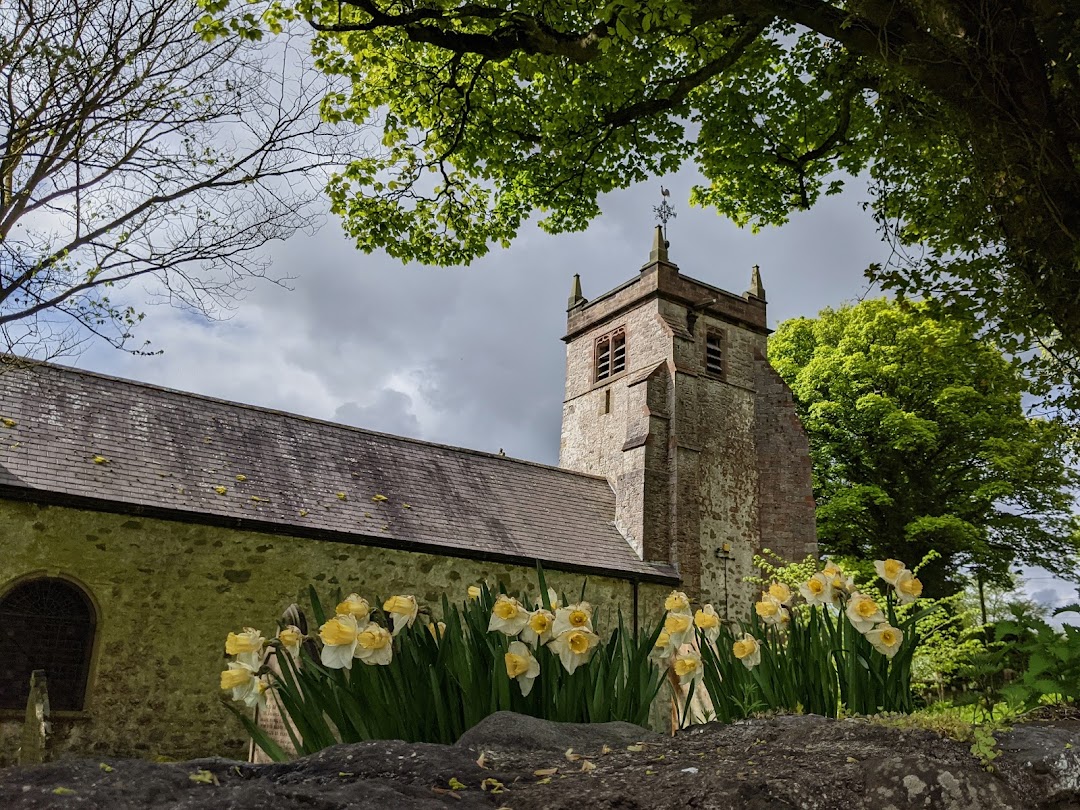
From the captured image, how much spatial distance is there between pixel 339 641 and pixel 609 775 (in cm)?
147

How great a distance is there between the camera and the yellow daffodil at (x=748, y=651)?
450 cm

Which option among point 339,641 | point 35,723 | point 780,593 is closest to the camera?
point 339,641

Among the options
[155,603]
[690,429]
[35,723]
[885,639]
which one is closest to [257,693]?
[885,639]

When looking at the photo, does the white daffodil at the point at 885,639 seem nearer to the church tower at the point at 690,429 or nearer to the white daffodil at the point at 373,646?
the white daffodil at the point at 373,646

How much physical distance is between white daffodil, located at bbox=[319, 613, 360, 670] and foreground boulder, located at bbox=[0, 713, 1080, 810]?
75 centimetres

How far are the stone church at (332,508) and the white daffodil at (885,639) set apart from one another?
24.8 feet

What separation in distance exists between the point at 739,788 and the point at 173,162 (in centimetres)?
704

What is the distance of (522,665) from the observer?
3.67 meters

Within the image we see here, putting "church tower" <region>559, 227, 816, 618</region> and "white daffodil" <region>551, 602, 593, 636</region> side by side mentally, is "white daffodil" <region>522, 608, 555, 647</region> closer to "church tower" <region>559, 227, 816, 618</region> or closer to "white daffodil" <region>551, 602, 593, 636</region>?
"white daffodil" <region>551, 602, 593, 636</region>

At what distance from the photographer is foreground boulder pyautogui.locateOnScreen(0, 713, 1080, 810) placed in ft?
6.84

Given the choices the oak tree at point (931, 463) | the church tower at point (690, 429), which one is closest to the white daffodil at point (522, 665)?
the church tower at point (690, 429)

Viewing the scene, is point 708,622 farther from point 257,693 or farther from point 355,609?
point 257,693

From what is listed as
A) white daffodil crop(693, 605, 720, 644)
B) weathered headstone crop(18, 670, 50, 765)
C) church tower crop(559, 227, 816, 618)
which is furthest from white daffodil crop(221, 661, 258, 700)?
church tower crop(559, 227, 816, 618)

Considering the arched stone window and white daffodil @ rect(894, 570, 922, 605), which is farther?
the arched stone window
